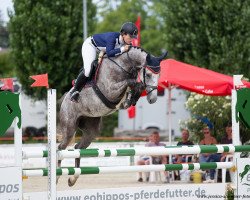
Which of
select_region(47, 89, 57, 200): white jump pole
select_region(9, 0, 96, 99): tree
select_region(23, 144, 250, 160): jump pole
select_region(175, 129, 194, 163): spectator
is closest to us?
select_region(47, 89, 57, 200): white jump pole

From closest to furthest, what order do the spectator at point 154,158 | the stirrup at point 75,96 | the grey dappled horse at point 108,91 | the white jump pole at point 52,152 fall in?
the white jump pole at point 52,152 < the grey dappled horse at point 108,91 < the stirrup at point 75,96 < the spectator at point 154,158

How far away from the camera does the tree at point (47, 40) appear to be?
2377cm

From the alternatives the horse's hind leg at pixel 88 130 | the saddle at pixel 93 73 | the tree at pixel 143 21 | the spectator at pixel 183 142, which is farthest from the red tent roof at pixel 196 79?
the tree at pixel 143 21

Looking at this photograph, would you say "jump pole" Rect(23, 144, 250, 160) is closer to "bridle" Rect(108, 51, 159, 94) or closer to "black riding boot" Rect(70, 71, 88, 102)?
"bridle" Rect(108, 51, 159, 94)

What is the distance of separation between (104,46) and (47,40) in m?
14.8

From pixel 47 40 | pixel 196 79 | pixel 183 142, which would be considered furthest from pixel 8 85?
pixel 47 40

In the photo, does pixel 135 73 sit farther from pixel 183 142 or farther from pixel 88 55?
pixel 183 142

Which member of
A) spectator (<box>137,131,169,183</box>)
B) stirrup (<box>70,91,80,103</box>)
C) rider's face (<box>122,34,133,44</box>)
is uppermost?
rider's face (<box>122,34,133,44</box>)

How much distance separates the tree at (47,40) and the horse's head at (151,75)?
49.7ft

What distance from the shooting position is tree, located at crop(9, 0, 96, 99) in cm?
2377

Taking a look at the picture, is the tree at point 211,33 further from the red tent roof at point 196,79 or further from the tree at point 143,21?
the tree at point 143,21

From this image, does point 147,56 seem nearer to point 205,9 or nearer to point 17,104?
point 17,104

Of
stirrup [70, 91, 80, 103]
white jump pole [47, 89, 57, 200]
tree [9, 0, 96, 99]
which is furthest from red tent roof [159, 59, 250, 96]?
tree [9, 0, 96, 99]

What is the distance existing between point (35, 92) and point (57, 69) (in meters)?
1.01
